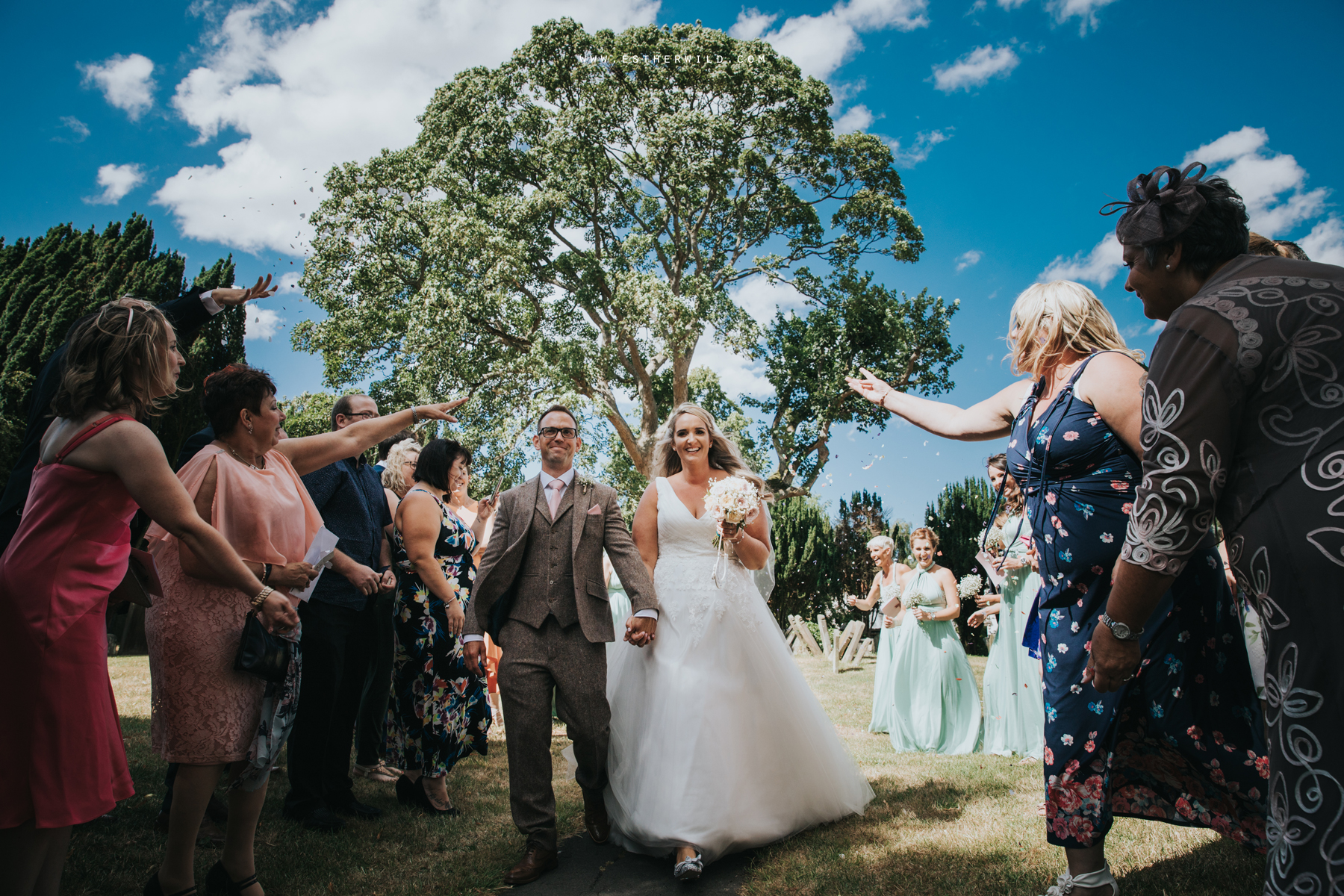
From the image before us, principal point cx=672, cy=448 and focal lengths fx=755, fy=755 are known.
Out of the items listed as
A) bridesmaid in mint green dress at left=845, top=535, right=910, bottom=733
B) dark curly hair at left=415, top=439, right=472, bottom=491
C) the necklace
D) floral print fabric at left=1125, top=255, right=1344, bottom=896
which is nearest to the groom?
dark curly hair at left=415, top=439, right=472, bottom=491

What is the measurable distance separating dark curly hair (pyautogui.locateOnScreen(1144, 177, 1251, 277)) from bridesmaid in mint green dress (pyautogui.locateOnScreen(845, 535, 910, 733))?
6.45m

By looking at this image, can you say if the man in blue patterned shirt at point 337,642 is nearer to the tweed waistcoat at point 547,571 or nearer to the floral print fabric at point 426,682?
the floral print fabric at point 426,682

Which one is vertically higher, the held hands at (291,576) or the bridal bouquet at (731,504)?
the bridal bouquet at (731,504)

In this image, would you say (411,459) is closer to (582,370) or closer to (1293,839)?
(1293,839)

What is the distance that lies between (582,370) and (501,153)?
7.11 meters

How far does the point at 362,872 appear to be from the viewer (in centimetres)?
382

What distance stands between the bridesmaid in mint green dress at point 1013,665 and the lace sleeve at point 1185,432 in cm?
500

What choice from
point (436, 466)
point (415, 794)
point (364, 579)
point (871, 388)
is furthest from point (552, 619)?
point (871, 388)

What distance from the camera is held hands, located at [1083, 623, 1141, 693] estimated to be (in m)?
2.21

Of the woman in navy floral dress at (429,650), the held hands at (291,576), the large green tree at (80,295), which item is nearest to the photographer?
the held hands at (291,576)

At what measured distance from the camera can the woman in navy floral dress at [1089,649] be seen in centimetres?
255

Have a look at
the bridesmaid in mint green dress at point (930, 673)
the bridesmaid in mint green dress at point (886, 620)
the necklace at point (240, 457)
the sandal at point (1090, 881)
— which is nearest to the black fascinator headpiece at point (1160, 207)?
the sandal at point (1090, 881)

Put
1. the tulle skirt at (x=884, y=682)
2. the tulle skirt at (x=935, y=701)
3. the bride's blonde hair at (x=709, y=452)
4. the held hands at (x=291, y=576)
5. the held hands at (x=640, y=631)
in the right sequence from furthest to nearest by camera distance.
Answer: the tulle skirt at (x=884, y=682) → the tulle skirt at (x=935, y=701) → the bride's blonde hair at (x=709, y=452) → the held hands at (x=640, y=631) → the held hands at (x=291, y=576)

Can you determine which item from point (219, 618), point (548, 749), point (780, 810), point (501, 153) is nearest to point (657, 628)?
point (548, 749)
